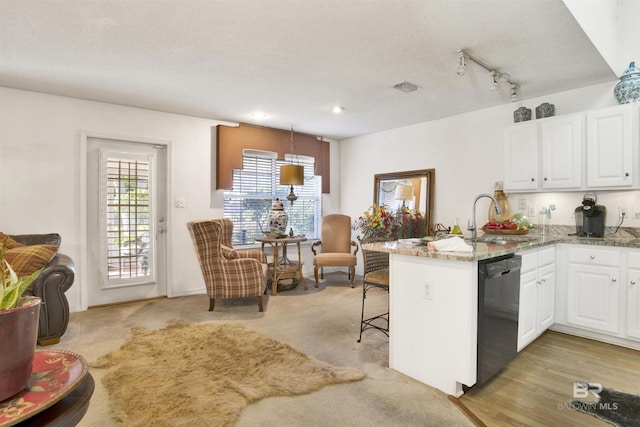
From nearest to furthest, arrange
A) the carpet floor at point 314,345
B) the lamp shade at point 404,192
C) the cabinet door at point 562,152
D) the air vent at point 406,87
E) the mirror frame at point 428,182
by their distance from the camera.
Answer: the carpet floor at point 314,345, the cabinet door at point 562,152, the air vent at point 406,87, the mirror frame at point 428,182, the lamp shade at point 404,192

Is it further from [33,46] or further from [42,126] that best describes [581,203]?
[42,126]

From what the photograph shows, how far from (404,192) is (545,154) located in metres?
1.99

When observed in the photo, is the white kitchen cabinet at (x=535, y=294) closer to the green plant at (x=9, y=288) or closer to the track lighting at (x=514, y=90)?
the track lighting at (x=514, y=90)

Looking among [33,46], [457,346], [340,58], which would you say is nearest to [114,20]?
[33,46]

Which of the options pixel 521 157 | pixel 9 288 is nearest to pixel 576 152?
pixel 521 157

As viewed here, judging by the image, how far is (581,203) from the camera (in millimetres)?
3566

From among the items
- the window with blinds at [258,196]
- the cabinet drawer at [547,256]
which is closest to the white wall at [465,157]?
the cabinet drawer at [547,256]

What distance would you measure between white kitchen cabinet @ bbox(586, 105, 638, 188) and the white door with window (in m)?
4.89

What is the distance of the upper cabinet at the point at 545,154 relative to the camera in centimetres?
333

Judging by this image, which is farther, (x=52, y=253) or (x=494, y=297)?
(x=52, y=253)

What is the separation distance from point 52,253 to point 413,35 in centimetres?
355

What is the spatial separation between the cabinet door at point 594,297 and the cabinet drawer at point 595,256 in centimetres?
4

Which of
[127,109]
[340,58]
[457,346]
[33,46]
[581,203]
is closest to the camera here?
[457,346]

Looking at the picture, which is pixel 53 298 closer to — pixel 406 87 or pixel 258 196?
pixel 258 196
